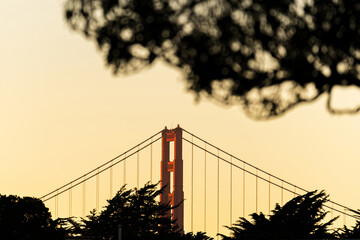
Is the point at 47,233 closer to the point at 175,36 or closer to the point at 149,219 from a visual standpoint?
the point at 149,219

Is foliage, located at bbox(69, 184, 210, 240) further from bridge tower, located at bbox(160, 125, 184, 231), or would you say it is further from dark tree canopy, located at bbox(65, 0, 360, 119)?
dark tree canopy, located at bbox(65, 0, 360, 119)

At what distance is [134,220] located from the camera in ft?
119

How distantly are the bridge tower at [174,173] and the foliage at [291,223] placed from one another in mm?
12966

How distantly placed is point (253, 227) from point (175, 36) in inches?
724

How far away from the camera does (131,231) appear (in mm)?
35781

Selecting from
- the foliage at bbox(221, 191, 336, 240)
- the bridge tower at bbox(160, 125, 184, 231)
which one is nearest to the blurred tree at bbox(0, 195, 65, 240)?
the foliage at bbox(221, 191, 336, 240)

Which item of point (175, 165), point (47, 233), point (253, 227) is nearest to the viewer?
point (47, 233)

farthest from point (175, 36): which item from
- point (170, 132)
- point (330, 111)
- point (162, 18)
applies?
point (170, 132)

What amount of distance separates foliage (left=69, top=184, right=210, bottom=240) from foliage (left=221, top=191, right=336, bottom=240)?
22.2 ft

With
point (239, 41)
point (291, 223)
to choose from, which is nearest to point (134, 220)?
point (291, 223)

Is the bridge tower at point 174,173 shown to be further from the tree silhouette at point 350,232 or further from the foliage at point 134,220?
the tree silhouette at point 350,232

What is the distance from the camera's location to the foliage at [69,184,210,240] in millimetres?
35656

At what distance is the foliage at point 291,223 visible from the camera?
92.6ft

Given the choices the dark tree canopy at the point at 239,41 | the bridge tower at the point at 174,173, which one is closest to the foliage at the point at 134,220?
the bridge tower at the point at 174,173
